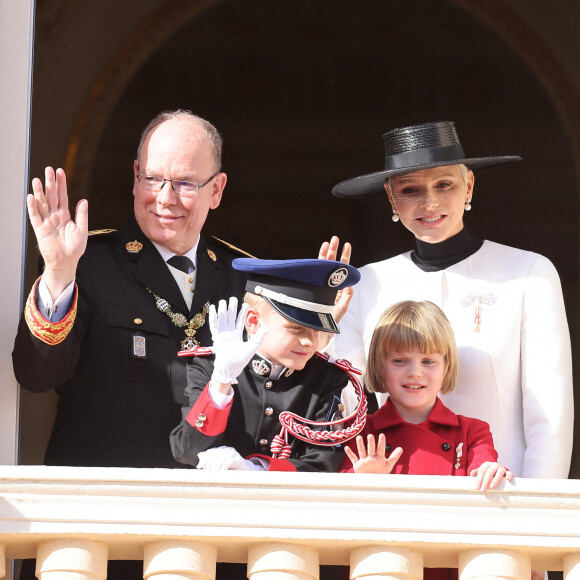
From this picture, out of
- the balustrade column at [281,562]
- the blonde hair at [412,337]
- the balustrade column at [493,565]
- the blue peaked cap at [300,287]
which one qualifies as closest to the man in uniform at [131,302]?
the blue peaked cap at [300,287]

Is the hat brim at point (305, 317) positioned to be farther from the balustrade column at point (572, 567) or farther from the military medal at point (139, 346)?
the balustrade column at point (572, 567)

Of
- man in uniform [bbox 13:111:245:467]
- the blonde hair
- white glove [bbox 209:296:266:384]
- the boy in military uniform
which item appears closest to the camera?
white glove [bbox 209:296:266:384]

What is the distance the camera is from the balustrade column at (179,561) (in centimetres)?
275

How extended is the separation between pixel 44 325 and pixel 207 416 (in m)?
0.41

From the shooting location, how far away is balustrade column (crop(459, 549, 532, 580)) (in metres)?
2.76

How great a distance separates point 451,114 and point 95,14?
1.78 m

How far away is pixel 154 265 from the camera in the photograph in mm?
3617

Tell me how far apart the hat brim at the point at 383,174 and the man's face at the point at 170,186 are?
45 centimetres

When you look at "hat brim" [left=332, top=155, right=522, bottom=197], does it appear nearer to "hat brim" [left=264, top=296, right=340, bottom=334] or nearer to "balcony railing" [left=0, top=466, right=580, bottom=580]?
"hat brim" [left=264, top=296, right=340, bottom=334]

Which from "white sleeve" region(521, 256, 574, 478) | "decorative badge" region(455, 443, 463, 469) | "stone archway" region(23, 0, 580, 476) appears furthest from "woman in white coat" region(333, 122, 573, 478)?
"stone archway" region(23, 0, 580, 476)

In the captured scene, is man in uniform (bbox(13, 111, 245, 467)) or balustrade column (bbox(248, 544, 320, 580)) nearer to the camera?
balustrade column (bbox(248, 544, 320, 580))

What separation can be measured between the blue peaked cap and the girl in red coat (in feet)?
0.76

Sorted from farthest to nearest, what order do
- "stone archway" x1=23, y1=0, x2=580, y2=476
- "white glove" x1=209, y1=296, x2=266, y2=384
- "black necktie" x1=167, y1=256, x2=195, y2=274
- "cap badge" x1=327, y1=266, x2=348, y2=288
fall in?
"stone archway" x1=23, y1=0, x2=580, y2=476, "black necktie" x1=167, y1=256, x2=195, y2=274, "cap badge" x1=327, y1=266, x2=348, y2=288, "white glove" x1=209, y1=296, x2=266, y2=384

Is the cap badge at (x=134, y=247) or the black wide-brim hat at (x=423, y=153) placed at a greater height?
the black wide-brim hat at (x=423, y=153)
